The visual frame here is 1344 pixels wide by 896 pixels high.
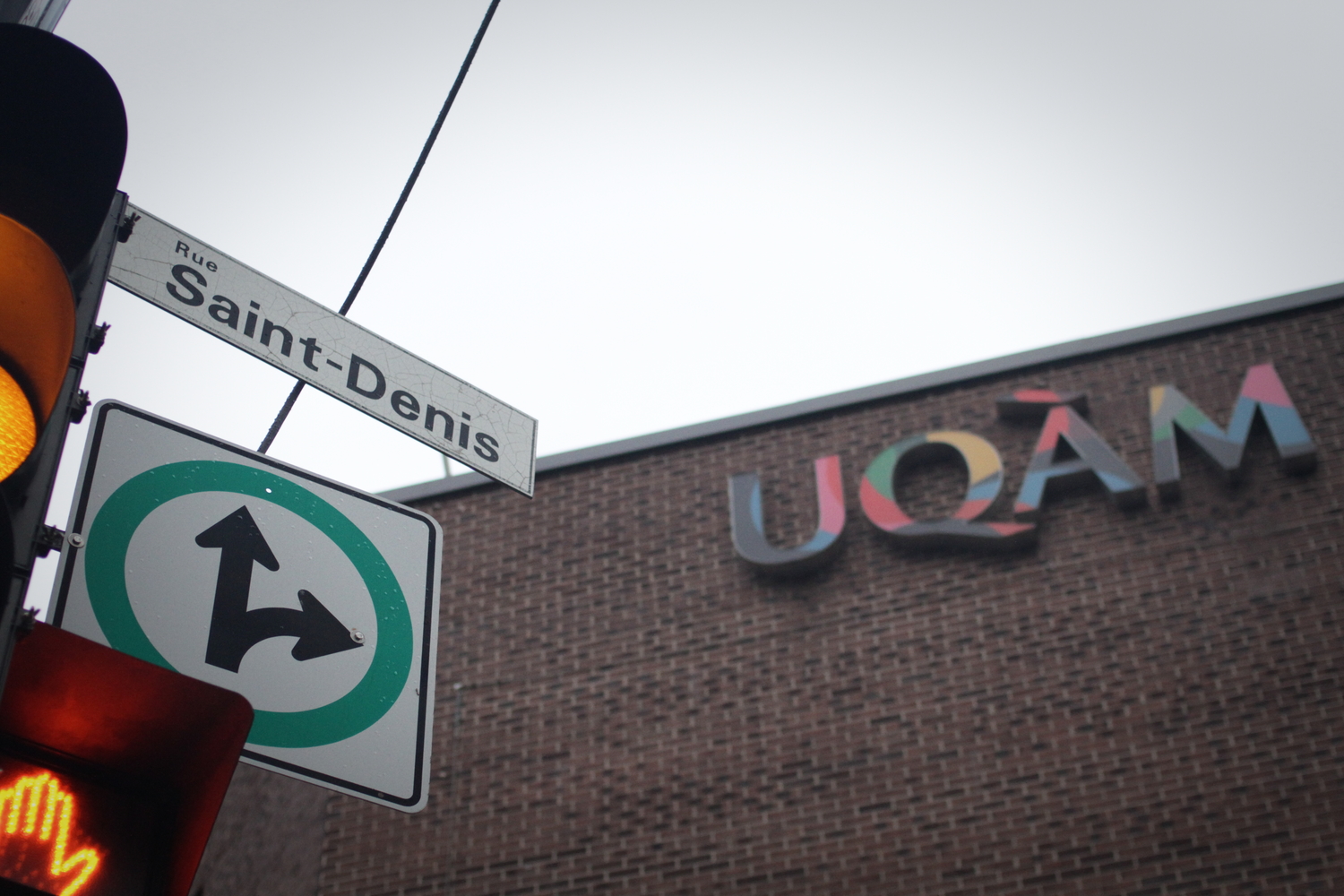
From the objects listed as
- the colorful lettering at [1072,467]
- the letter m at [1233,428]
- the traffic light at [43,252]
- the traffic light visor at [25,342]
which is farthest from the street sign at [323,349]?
the letter m at [1233,428]

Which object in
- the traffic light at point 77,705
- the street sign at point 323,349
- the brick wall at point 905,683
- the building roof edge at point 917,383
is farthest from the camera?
the building roof edge at point 917,383

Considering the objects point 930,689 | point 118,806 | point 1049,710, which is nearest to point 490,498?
point 930,689

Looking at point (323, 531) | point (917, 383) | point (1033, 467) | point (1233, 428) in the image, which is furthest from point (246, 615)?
point (1233, 428)

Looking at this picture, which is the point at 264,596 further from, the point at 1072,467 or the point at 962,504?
the point at 1072,467

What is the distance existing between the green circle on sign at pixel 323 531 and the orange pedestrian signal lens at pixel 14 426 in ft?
2.74

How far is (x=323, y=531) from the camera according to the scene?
3297 millimetres

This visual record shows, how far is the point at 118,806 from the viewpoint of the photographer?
7.82 ft

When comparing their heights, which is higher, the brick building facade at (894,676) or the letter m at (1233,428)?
the letter m at (1233,428)

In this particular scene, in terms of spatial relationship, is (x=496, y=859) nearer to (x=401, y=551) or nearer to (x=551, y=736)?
(x=551, y=736)

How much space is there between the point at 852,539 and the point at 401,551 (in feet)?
32.1

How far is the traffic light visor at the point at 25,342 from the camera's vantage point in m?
1.95

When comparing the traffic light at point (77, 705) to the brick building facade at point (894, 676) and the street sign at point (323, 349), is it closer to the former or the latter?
the street sign at point (323, 349)

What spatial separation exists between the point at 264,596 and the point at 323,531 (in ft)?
0.95

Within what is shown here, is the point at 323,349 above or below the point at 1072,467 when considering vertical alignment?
below
